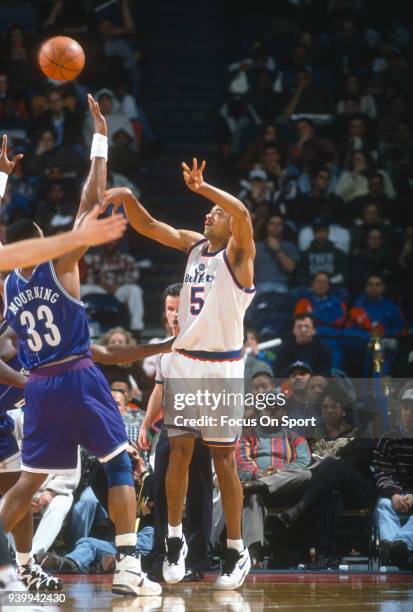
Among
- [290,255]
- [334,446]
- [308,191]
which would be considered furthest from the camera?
[308,191]

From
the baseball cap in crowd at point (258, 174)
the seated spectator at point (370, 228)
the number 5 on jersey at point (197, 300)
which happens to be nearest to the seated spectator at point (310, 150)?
the baseball cap in crowd at point (258, 174)

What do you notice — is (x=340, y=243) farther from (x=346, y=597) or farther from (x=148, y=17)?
(x=346, y=597)

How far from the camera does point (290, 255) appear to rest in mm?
13539

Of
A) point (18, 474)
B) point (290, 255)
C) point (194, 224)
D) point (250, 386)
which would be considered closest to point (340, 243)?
point (290, 255)

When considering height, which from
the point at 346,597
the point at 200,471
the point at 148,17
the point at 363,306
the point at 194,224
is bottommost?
the point at 346,597

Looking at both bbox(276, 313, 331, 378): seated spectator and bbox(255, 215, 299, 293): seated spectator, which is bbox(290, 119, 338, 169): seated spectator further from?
bbox(276, 313, 331, 378): seated spectator

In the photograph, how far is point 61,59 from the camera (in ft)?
28.5

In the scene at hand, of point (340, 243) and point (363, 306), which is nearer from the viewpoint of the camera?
point (363, 306)

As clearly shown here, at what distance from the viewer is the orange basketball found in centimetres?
865

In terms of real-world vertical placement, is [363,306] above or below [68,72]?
below

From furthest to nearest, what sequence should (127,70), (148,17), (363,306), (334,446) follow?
(148,17)
(127,70)
(363,306)
(334,446)

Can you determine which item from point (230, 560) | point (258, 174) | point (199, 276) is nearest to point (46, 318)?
point (199, 276)

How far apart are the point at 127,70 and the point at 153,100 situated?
92 cm

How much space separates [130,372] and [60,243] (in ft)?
20.5
